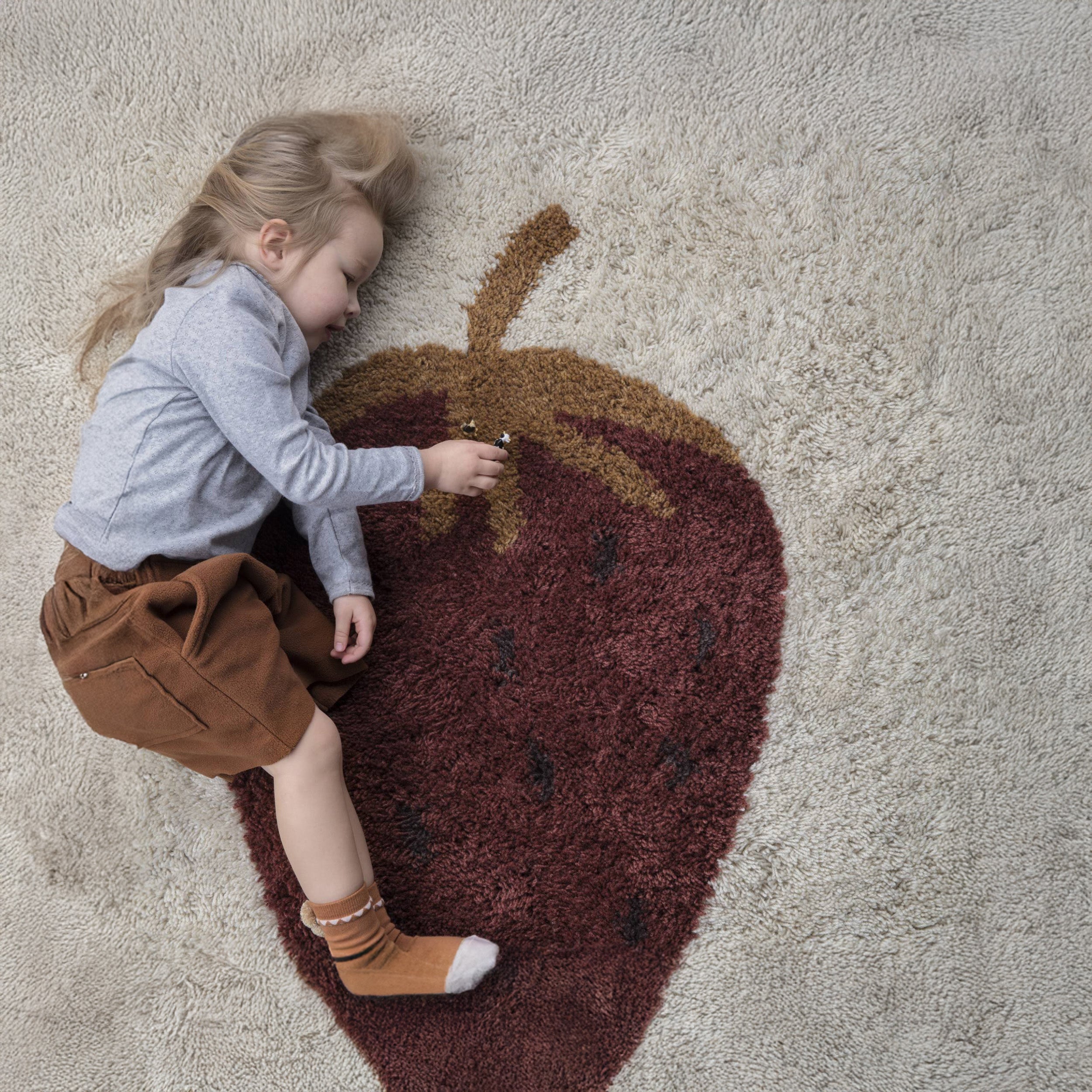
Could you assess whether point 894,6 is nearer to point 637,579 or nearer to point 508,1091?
point 637,579

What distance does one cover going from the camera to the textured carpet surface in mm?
788

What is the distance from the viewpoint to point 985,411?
80 centimetres

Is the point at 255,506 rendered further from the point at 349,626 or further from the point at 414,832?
the point at 414,832

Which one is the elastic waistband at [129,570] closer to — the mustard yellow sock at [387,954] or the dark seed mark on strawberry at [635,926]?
the mustard yellow sock at [387,954]

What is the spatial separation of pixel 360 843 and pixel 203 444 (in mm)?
428

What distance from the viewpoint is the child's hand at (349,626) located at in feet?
2.65

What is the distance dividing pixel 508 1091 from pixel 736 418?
733mm

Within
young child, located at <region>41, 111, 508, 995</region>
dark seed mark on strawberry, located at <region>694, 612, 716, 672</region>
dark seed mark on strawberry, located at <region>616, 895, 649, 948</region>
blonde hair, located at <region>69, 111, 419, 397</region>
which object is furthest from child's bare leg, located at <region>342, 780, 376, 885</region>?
blonde hair, located at <region>69, 111, 419, 397</region>

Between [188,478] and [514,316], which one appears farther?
[514,316]

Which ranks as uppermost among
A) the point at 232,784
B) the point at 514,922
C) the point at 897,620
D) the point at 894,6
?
the point at 894,6

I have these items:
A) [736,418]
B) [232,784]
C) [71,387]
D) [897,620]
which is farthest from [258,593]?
[897,620]

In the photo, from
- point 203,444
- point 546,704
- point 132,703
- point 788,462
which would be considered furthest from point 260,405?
point 788,462

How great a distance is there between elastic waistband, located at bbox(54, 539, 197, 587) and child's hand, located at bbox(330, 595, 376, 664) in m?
0.15

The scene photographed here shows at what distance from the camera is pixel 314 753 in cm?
74
